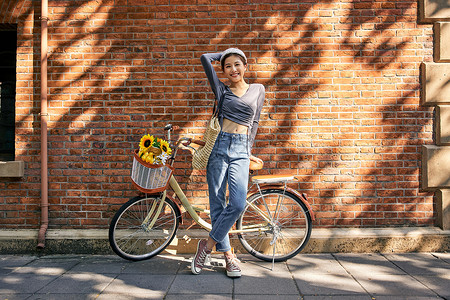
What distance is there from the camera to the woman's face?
365 cm

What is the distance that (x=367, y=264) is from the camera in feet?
13.4

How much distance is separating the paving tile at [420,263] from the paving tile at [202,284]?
1.90 metres

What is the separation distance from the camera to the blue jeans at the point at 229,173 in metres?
3.71

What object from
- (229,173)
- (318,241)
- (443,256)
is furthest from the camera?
(318,241)

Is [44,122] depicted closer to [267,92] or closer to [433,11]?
[267,92]

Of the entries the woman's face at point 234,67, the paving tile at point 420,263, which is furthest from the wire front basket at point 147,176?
the paving tile at point 420,263

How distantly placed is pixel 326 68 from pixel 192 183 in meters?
2.17

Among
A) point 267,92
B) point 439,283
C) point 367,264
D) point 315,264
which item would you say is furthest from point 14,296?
point 439,283

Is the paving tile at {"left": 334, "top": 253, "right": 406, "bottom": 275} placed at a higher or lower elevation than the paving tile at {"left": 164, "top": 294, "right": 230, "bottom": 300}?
higher

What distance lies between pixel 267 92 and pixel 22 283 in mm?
3325

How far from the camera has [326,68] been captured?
460cm

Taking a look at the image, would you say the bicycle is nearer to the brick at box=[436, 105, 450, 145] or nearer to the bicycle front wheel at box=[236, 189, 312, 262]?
the bicycle front wheel at box=[236, 189, 312, 262]

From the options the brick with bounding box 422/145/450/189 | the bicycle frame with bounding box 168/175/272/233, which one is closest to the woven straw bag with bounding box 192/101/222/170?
the bicycle frame with bounding box 168/175/272/233

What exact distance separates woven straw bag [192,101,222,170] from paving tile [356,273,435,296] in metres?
1.91
